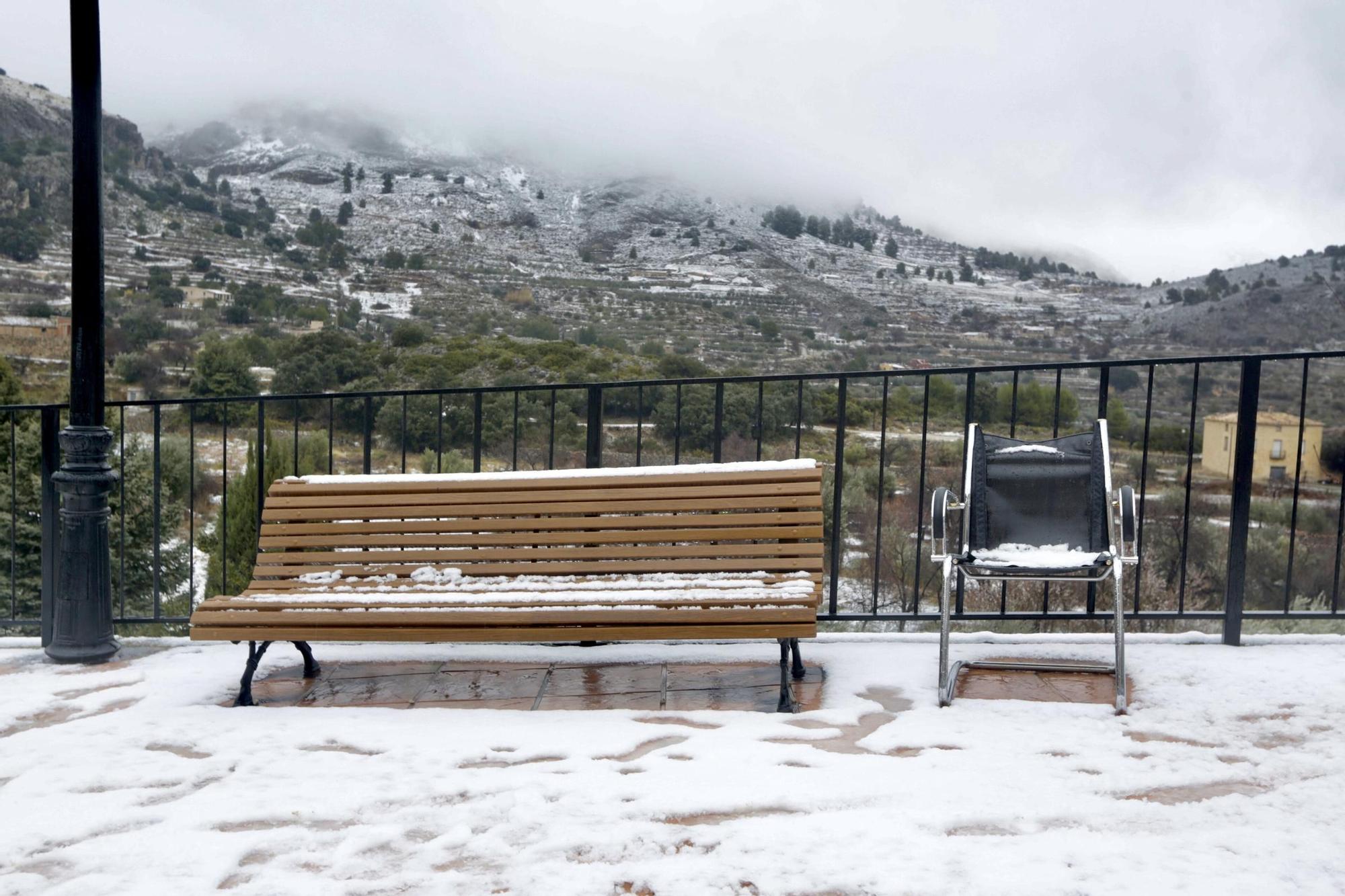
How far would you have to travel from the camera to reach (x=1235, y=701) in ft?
10.4

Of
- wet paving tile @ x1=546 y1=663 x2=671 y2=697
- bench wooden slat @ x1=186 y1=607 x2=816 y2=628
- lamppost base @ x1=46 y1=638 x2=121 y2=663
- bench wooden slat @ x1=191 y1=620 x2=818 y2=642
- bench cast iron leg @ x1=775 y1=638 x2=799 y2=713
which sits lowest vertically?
lamppost base @ x1=46 y1=638 x2=121 y2=663

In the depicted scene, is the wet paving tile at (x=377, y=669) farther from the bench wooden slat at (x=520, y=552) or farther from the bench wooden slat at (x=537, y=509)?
the bench wooden slat at (x=537, y=509)

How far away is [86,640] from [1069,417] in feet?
81.9

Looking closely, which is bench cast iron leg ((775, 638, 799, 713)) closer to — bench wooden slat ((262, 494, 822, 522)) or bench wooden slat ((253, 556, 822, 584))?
bench wooden slat ((253, 556, 822, 584))

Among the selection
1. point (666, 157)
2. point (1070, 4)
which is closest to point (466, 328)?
point (666, 157)

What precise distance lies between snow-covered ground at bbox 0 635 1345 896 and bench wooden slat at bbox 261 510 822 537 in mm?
550

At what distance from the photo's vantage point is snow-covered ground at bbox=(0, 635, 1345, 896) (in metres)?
2.07

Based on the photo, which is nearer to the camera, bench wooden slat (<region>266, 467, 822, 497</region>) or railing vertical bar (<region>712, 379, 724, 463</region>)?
bench wooden slat (<region>266, 467, 822, 497</region>)

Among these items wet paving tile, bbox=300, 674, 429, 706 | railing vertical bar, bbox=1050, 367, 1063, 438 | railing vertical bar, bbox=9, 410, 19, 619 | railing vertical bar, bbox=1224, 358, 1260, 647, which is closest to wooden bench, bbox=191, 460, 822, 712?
wet paving tile, bbox=300, 674, 429, 706

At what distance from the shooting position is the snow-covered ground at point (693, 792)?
207cm

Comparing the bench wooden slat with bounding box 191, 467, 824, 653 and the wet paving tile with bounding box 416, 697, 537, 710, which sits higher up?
the bench wooden slat with bounding box 191, 467, 824, 653

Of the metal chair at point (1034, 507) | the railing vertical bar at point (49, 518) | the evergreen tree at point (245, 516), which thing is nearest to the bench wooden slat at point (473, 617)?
the metal chair at point (1034, 507)

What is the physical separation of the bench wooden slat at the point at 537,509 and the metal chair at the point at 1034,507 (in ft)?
1.67

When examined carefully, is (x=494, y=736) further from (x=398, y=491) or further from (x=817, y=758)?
(x=398, y=491)
